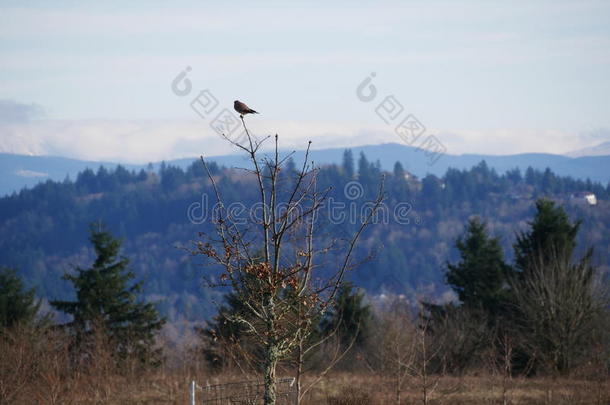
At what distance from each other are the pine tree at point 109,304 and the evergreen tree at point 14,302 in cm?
108

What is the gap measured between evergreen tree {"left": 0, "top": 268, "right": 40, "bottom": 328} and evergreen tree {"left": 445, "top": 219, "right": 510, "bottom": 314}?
18.2 meters

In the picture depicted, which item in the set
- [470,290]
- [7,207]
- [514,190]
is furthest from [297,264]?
[7,207]

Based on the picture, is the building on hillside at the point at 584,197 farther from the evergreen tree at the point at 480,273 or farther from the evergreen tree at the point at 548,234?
the evergreen tree at the point at 548,234

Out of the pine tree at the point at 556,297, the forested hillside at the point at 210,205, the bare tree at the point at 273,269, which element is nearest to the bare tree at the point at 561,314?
the pine tree at the point at 556,297

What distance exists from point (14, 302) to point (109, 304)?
3.79 m

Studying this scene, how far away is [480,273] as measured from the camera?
120 ft

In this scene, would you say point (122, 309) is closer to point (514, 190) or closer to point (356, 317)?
point (356, 317)

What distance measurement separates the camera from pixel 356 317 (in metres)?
35.3

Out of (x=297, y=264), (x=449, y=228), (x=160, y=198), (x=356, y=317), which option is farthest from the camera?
(x=160, y=198)

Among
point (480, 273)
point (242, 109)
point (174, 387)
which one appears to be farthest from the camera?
point (480, 273)

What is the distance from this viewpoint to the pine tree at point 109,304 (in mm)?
32906

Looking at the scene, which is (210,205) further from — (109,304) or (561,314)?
(561,314)

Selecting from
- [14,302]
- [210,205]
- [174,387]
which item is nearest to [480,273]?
[174,387]

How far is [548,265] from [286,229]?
2533 centimetres
